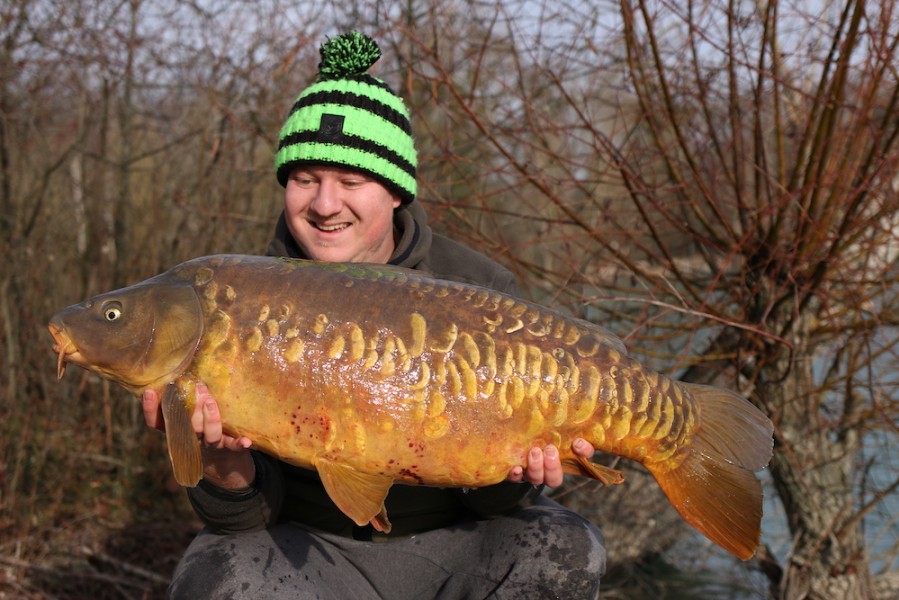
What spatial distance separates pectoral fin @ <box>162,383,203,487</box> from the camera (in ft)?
4.70

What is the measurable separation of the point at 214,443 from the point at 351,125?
770 millimetres

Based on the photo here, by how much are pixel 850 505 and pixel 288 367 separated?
2.14 m

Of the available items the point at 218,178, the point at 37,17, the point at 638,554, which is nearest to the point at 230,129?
Answer: the point at 218,178

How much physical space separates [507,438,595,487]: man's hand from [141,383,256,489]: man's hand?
0.49 m

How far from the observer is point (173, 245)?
3961 mm

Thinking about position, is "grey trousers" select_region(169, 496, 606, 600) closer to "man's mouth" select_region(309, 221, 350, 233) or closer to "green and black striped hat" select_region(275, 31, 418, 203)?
"man's mouth" select_region(309, 221, 350, 233)

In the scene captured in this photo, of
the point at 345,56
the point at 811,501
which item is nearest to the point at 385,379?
the point at 345,56

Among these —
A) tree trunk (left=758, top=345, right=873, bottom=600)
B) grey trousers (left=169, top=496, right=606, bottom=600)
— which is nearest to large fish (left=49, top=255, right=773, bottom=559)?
grey trousers (left=169, top=496, right=606, bottom=600)

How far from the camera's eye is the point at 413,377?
4.81 feet

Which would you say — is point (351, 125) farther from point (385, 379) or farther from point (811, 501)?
point (811, 501)

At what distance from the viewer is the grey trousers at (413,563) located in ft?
5.39

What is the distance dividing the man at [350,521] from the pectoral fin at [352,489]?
0.18m

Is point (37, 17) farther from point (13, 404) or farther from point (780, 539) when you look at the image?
point (780, 539)

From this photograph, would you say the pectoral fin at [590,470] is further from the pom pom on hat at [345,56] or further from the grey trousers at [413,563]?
the pom pom on hat at [345,56]
